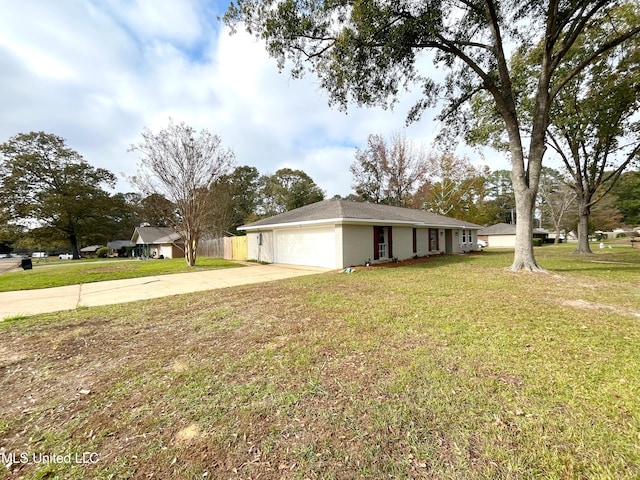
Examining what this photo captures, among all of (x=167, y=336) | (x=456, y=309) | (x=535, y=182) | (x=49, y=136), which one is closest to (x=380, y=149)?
(x=535, y=182)

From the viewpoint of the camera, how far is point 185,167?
46.0ft

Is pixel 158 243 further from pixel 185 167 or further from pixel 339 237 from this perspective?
pixel 339 237

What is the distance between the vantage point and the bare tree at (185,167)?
44.5ft

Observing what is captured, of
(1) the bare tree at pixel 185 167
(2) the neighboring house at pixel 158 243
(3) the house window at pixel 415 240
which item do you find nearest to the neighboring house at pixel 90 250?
(2) the neighboring house at pixel 158 243

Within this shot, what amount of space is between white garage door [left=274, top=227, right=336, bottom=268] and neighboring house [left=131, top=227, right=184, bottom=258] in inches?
578

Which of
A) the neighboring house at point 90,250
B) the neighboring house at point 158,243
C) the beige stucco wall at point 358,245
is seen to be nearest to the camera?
the beige stucco wall at point 358,245

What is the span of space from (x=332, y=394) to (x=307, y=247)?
11.1 m

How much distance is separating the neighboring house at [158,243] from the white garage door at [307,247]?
14.7m

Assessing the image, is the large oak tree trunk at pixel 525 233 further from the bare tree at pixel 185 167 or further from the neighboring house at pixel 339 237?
the bare tree at pixel 185 167

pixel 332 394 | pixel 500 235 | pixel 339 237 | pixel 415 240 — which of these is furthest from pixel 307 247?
pixel 500 235

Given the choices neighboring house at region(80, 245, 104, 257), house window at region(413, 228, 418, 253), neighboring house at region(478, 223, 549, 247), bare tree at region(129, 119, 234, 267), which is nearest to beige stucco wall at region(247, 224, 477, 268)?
house window at region(413, 228, 418, 253)

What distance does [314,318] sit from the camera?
4785 millimetres

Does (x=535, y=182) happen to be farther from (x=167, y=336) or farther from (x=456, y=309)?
(x=167, y=336)

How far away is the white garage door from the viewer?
1245 cm
